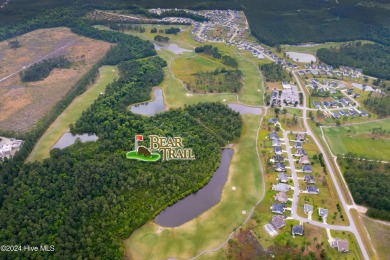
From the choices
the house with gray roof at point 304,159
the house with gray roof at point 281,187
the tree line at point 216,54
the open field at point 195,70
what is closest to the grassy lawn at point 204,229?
the house with gray roof at point 281,187

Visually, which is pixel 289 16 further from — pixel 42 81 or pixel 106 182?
pixel 106 182

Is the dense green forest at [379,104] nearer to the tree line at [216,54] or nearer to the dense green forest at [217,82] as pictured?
the dense green forest at [217,82]

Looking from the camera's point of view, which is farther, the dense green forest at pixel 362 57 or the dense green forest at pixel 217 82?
the dense green forest at pixel 362 57

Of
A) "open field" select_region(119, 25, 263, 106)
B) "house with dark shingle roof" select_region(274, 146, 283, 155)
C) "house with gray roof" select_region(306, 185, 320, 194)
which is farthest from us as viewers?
"open field" select_region(119, 25, 263, 106)

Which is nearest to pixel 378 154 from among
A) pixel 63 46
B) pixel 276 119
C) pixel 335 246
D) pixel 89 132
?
pixel 276 119

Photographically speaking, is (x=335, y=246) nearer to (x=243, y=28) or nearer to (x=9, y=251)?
(x=9, y=251)

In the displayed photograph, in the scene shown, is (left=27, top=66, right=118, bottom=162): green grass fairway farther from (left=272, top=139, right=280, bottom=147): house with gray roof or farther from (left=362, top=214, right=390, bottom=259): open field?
(left=362, top=214, right=390, bottom=259): open field

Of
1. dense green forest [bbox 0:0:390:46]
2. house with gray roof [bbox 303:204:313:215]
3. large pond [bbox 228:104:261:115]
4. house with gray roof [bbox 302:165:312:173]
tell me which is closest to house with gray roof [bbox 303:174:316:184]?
house with gray roof [bbox 302:165:312:173]
